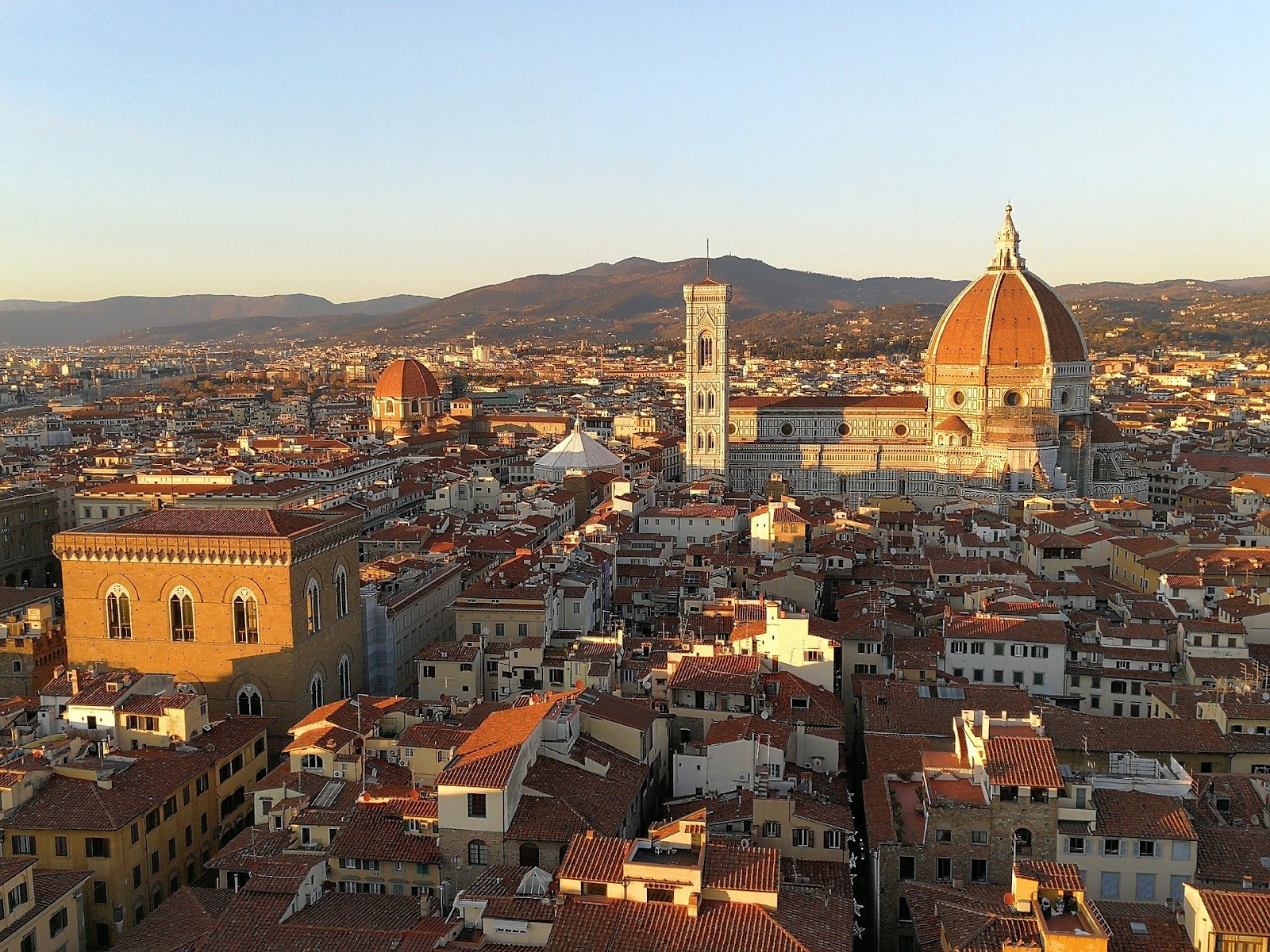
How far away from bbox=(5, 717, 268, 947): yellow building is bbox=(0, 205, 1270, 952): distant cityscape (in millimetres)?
87

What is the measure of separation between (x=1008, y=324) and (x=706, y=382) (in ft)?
65.6

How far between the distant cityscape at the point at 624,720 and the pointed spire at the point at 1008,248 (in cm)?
2440

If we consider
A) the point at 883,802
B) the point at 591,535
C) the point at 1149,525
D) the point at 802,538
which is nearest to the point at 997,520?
the point at 1149,525

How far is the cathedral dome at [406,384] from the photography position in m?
104

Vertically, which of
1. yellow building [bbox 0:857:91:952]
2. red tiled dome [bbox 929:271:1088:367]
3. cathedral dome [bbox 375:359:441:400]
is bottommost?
yellow building [bbox 0:857:91:952]

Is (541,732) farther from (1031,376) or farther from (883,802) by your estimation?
Result: (1031,376)

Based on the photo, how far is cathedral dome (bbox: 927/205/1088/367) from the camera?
7812 centimetres

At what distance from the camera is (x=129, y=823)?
2130 cm

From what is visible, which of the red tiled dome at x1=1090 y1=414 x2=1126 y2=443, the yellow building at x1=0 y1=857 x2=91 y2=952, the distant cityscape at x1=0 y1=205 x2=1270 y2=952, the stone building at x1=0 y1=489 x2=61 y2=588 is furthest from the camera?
the red tiled dome at x1=1090 y1=414 x2=1126 y2=443

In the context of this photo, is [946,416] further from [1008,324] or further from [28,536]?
[28,536]

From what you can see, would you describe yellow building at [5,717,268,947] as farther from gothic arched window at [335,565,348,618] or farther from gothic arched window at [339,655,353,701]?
gothic arched window at [335,565,348,618]

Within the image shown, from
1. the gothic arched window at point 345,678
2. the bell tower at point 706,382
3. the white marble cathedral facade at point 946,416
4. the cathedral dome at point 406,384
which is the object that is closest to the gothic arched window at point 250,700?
the gothic arched window at point 345,678

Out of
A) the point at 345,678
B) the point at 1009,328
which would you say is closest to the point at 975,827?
the point at 345,678

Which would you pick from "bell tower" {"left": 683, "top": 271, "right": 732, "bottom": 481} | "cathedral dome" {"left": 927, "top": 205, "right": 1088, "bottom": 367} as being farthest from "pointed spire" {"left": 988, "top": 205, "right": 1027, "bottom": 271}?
"bell tower" {"left": 683, "top": 271, "right": 732, "bottom": 481}
